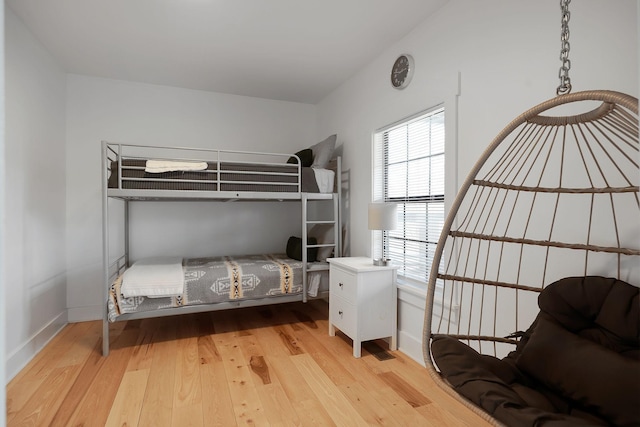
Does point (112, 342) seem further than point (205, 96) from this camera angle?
No

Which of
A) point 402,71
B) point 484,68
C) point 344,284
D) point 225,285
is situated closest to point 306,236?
point 344,284

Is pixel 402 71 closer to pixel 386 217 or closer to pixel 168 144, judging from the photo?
pixel 386 217

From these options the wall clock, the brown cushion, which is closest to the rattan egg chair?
the brown cushion

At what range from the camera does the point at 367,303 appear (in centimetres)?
256

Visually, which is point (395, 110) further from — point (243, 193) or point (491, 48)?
point (243, 193)

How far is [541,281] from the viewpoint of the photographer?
65.7 inches

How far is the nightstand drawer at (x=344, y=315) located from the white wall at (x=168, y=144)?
1501mm

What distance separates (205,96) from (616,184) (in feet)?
12.4

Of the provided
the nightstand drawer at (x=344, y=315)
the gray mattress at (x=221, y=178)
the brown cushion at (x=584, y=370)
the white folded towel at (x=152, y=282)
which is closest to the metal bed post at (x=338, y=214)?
the gray mattress at (x=221, y=178)

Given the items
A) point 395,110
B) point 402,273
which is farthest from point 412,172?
point 402,273

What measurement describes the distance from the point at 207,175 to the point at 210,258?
1141 millimetres

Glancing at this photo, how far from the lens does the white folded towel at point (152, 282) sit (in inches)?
103

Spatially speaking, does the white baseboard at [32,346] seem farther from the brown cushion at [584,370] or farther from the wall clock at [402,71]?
the wall clock at [402,71]

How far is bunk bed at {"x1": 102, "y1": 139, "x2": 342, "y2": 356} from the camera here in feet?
8.77
